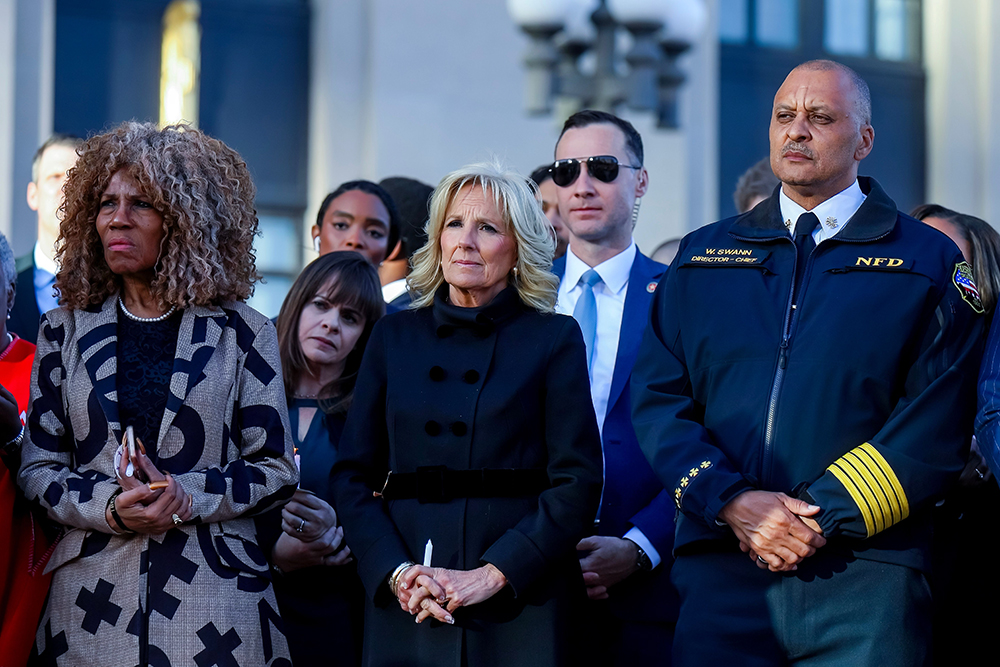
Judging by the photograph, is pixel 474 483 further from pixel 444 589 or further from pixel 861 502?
pixel 861 502

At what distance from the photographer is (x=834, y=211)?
3.63m

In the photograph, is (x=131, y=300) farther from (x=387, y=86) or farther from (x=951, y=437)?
(x=387, y=86)

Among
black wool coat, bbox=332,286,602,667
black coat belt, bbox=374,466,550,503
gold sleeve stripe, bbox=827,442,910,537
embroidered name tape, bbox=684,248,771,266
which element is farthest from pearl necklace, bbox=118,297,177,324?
gold sleeve stripe, bbox=827,442,910,537

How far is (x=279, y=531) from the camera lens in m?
4.35

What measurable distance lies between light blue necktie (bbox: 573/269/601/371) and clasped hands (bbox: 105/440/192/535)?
1.55m

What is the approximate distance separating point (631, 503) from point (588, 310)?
698 millimetres

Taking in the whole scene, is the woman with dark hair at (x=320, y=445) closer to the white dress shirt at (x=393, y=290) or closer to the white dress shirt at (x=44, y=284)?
the white dress shirt at (x=393, y=290)

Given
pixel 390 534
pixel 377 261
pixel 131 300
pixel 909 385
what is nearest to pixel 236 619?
pixel 390 534

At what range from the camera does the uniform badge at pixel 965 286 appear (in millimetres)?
3441

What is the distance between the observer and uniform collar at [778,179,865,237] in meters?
3.62

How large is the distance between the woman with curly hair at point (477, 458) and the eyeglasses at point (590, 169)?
864 millimetres

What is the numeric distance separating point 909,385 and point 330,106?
6.82m

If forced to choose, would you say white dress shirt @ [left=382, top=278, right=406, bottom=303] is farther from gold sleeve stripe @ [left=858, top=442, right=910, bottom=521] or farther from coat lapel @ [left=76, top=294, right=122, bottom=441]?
gold sleeve stripe @ [left=858, top=442, right=910, bottom=521]

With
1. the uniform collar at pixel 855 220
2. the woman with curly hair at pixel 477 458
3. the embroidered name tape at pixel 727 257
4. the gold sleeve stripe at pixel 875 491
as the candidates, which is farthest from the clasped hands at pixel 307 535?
the gold sleeve stripe at pixel 875 491
